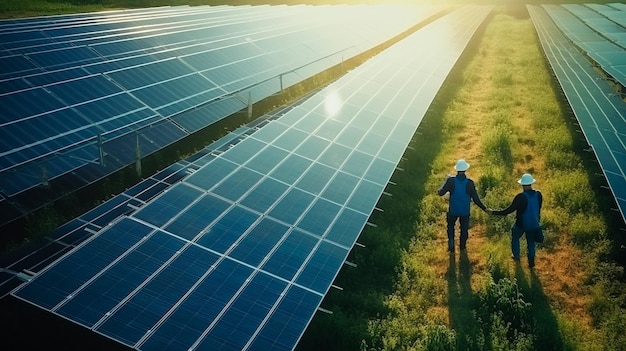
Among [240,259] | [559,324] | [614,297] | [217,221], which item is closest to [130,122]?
[217,221]

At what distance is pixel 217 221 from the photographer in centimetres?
998

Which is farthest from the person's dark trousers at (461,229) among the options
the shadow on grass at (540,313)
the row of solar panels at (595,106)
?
the row of solar panels at (595,106)

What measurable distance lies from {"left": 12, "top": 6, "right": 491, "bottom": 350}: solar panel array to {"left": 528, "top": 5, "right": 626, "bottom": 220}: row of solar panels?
20.6 ft

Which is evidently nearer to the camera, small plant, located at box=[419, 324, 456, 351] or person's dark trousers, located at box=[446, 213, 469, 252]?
small plant, located at box=[419, 324, 456, 351]

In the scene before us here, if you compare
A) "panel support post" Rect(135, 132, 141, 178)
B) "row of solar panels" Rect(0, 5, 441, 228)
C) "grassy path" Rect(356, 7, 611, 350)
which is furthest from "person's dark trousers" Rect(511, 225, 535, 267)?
"panel support post" Rect(135, 132, 141, 178)

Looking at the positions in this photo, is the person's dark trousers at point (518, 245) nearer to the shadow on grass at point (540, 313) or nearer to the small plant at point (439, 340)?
the shadow on grass at point (540, 313)

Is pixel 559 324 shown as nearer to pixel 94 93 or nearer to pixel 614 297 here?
pixel 614 297

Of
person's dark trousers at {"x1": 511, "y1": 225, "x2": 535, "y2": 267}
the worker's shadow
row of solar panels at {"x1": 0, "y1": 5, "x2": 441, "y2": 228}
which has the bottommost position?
the worker's shadow

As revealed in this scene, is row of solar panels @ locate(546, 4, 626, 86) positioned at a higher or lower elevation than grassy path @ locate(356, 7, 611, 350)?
higher

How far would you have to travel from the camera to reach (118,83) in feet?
54.1

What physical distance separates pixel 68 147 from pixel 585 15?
2274 inches

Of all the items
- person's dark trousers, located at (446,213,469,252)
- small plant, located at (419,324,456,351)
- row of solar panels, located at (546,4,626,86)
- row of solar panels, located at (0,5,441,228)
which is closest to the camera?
small plant, located at (419,324,456,351)

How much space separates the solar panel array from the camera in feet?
24.7

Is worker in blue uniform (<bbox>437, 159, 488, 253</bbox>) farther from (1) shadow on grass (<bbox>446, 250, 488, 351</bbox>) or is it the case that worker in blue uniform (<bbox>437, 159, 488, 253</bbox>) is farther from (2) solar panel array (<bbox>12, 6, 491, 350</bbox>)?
(2) solar panel array (<bbox>12, 6, 491, 350</bbox>)
